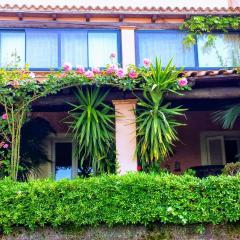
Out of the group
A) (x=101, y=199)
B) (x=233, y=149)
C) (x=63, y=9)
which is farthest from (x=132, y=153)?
(x=63, y=9)

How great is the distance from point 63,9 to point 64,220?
6634 mm

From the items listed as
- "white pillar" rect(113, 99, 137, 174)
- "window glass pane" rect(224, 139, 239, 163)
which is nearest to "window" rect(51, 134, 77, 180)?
"white pillar" rect(113, 99, 137, 174)

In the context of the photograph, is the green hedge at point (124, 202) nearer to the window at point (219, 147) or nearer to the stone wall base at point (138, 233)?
the stone wall base at point (138, 233)

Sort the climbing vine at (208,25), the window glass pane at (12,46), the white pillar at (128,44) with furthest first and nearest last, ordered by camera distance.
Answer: the climbing vine at (208,25) < the white pillar at (128,44) < the window glass pane at (12,46)

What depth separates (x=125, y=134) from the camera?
10.7 metres

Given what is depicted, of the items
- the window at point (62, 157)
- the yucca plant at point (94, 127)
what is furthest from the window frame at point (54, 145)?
the yucca plant at point (94, 127)

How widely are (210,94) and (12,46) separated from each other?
17.7 feet

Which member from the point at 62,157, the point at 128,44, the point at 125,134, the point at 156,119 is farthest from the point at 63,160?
the point at 156,119

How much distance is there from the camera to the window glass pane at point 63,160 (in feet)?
42.4

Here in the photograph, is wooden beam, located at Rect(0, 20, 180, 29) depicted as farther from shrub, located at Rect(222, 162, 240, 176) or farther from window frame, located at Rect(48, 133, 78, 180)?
shrub, located at Rect(222, 162, 240, 176)

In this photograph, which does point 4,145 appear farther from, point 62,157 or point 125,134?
point 62,157

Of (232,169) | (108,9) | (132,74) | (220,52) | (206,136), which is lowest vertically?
(232,169)

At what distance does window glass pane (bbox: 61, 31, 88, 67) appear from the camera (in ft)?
42.9

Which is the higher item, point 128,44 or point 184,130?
point 128,44
